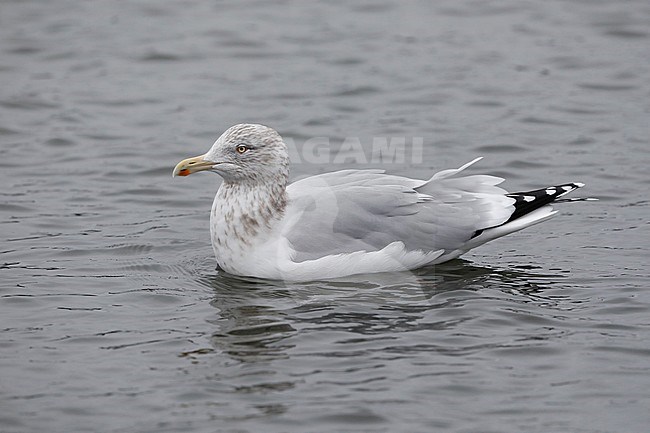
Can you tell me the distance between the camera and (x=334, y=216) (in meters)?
8.38

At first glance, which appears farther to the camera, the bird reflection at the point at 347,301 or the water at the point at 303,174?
the bird reflection at the point at 347,301

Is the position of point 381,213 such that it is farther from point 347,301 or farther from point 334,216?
point 347,301

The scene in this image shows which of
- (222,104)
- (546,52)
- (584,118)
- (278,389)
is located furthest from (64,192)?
(546,52)

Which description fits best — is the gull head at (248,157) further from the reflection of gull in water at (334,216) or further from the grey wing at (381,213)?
the grey wing at (381,213)

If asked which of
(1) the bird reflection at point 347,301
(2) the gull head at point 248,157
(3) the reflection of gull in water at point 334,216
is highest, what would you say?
(2) the gull head at point 248,157

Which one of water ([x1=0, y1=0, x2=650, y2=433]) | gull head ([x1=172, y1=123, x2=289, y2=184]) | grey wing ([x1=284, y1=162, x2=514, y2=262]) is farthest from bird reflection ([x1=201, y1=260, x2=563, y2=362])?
gull head ([x1=172, y1=123, x2=289, y2=184])

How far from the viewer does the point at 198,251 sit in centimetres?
930

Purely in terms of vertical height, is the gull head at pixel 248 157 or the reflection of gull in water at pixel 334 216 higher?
the gull head at pixel 248 157

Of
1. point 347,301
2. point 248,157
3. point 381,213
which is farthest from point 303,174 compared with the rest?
point 347,301

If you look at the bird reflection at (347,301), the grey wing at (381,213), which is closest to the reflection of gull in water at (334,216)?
the grey wing at (381,213)

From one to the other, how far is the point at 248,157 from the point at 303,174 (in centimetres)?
274

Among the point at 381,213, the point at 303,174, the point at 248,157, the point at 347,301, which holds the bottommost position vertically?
the point at 347,301

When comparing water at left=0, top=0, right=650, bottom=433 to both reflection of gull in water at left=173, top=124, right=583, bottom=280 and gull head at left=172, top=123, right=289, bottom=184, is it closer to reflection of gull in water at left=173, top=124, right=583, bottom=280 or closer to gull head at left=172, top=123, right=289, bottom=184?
reflection of gull in water at left=173, top=124, right=583, bottom=280

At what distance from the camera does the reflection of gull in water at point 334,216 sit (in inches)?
329
